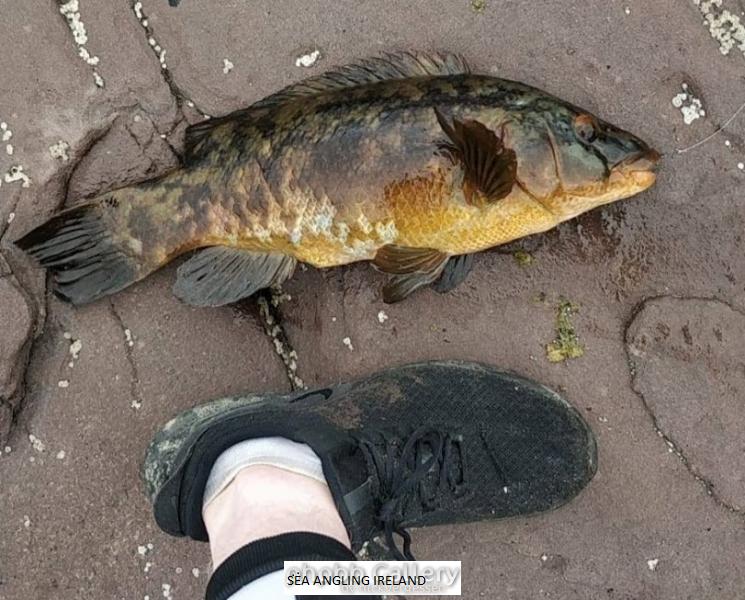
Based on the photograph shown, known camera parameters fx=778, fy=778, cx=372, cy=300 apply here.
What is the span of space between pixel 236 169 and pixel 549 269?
1.28m

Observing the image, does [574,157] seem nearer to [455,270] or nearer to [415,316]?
[455,270]

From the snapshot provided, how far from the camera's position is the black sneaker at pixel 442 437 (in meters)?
2.97

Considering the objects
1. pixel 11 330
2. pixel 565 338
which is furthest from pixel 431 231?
pixel 11 330

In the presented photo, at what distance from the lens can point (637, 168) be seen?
8.95 feet

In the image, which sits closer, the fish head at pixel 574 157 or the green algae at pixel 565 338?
the fish head at pixel 574 157

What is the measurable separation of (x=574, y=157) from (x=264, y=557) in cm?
166

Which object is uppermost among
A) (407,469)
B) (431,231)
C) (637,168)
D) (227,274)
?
(637,168)

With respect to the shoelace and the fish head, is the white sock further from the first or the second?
the fish head

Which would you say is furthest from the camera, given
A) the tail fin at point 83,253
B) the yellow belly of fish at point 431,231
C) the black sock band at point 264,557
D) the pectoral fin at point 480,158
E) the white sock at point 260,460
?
the tail fin at point 83,253

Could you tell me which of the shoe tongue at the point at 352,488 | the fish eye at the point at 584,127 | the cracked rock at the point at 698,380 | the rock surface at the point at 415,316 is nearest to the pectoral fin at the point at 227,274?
the rock surface at the point at 415,316

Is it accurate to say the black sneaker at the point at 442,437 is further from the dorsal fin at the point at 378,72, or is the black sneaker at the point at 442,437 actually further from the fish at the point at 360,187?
the dorsal fin at the point at 378,72

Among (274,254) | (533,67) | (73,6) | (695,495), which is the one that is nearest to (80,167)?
(73,6)

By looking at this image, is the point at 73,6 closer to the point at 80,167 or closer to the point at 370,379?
the point at 80,167

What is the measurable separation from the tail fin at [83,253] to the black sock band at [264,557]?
1220 mm
